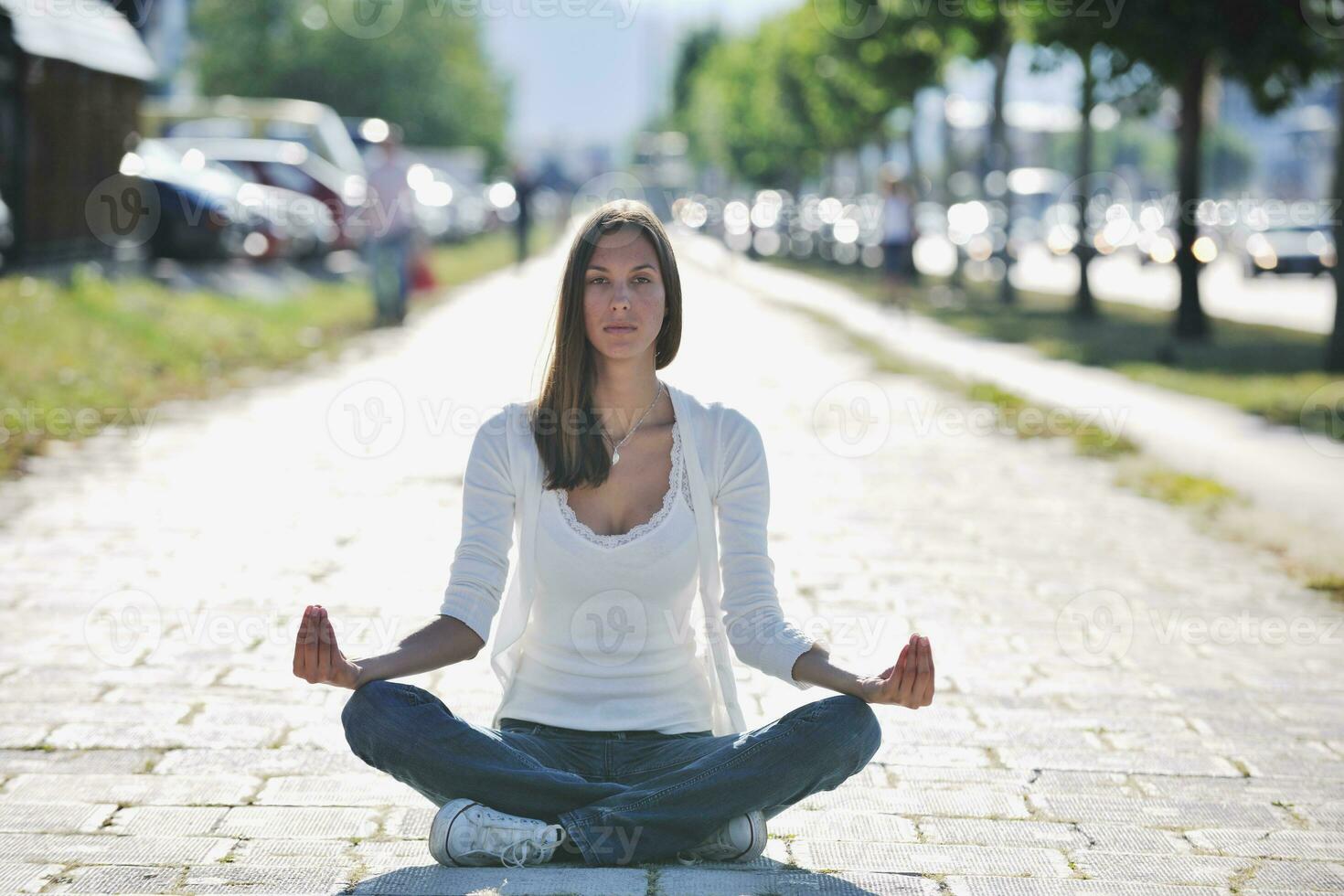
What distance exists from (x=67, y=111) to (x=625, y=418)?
1923cm

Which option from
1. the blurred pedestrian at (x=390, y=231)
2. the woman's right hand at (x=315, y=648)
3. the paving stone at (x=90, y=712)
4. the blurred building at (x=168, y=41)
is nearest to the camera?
the woman's right hand at (x=315, y=648)

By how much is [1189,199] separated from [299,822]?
1743 centimetres

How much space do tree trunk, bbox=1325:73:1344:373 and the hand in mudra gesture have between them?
13.1 metres

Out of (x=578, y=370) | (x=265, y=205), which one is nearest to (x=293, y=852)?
(x=578, y=370)

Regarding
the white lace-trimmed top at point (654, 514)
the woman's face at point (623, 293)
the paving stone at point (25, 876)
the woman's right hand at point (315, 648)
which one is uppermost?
the woman's face at point (623, 293)

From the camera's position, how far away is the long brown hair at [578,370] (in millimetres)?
3867

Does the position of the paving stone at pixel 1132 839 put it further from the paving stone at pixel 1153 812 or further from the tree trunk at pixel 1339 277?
the tree trunk at pixel 1339 277

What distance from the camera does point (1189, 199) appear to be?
65.0 feet

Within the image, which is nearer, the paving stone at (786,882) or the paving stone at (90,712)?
the paving stone at (786,882)

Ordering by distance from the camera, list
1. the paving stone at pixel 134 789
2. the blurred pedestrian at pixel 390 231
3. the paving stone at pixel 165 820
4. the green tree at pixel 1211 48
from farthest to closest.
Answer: the blurred pedestrian at pixel 390 231
the green tree at pixel 1211 48
the paving stone at pixel 134 789
the paving stone at pixel 165 820

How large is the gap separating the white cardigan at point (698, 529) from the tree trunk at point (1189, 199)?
1656cm

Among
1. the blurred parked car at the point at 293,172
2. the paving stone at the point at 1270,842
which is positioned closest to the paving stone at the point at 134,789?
the paving stone at the point at 1270,842

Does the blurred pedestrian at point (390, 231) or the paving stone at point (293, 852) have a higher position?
the blurred pedestrian at point (390, 231)

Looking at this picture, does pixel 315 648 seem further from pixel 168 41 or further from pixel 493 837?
pixel 168 41
